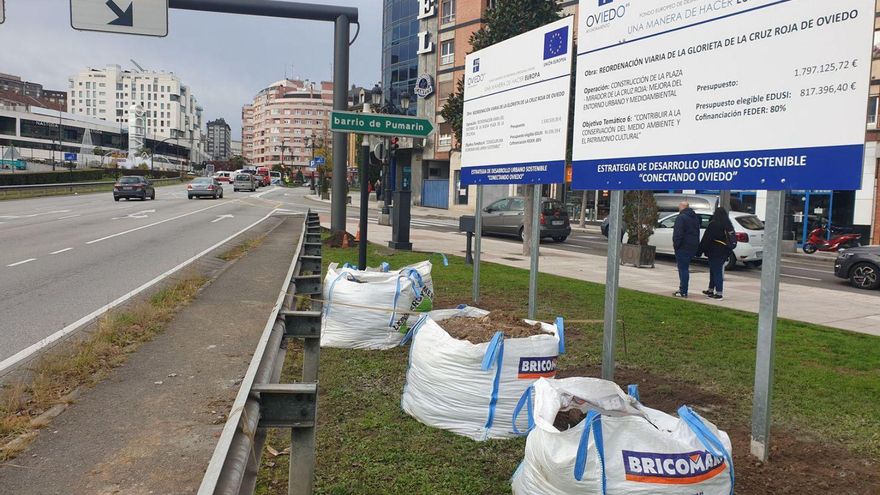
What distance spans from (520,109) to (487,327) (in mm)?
3276

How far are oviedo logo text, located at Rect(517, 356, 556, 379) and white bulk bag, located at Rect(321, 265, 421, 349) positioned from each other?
2254 mm

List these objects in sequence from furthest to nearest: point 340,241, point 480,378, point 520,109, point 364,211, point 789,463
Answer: point 340,241 < point 364,211 < point 520,109 < point 480,378 < point 789,463

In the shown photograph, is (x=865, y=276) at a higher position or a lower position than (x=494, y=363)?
lower

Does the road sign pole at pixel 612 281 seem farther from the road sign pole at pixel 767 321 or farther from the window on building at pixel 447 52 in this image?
the window on building at pixel 447 52

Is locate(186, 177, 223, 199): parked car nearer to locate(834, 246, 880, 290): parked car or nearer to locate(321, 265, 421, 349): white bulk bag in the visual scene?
locate(834, 246, 880, 290): parked car

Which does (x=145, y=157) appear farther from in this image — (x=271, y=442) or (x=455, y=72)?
(x=271, y=442)

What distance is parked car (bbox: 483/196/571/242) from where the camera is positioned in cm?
2341

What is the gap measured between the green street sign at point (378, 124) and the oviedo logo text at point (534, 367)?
19.9 ft

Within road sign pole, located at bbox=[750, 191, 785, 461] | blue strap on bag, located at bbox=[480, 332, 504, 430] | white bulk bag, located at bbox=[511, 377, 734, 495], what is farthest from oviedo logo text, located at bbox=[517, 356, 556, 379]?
road sign pole, located at bbox=[750, 191, 785, 461]

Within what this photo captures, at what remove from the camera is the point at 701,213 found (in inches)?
780

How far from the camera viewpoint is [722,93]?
4141 mm

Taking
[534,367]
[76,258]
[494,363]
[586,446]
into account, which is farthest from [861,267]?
[76,258]

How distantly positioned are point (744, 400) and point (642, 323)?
3.12 meters

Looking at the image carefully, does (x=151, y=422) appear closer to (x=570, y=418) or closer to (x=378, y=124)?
(x=570, y=418)
